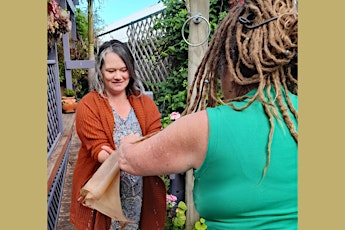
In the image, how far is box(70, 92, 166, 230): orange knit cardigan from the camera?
5.02 ft

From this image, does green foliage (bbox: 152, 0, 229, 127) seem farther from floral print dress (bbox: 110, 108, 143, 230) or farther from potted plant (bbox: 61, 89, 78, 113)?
floral print dress (bbox: 110, 108, 143, 230)

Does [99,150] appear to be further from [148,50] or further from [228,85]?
[148,50]

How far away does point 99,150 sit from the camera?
4.87ft

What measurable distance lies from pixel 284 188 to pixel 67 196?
254 cm

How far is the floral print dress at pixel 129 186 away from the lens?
159cm

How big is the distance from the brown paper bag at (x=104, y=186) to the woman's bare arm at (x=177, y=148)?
0.38 metres

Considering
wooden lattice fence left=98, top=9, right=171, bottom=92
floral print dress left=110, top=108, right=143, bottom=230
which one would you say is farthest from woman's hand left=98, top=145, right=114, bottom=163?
wooden lattice fence left=98, top=9, right=171, bottom=92

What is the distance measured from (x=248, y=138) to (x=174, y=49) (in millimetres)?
2814

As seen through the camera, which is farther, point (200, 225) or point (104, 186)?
point (200, 225)

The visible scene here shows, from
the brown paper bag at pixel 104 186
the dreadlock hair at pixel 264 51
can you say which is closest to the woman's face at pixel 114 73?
the brown paper bag at pixel 104 186

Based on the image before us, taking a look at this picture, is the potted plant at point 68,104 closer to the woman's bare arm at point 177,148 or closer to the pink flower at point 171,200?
the pink flower at point 171,200

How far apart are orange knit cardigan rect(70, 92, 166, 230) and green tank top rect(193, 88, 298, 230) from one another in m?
0.75

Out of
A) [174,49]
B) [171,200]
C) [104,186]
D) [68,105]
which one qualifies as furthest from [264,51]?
[68,105]

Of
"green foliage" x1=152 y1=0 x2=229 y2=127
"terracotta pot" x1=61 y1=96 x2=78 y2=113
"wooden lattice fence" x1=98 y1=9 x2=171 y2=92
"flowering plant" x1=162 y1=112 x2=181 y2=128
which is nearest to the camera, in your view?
"flowering plant" x1=162 y1=112 x2=181 y2=128
